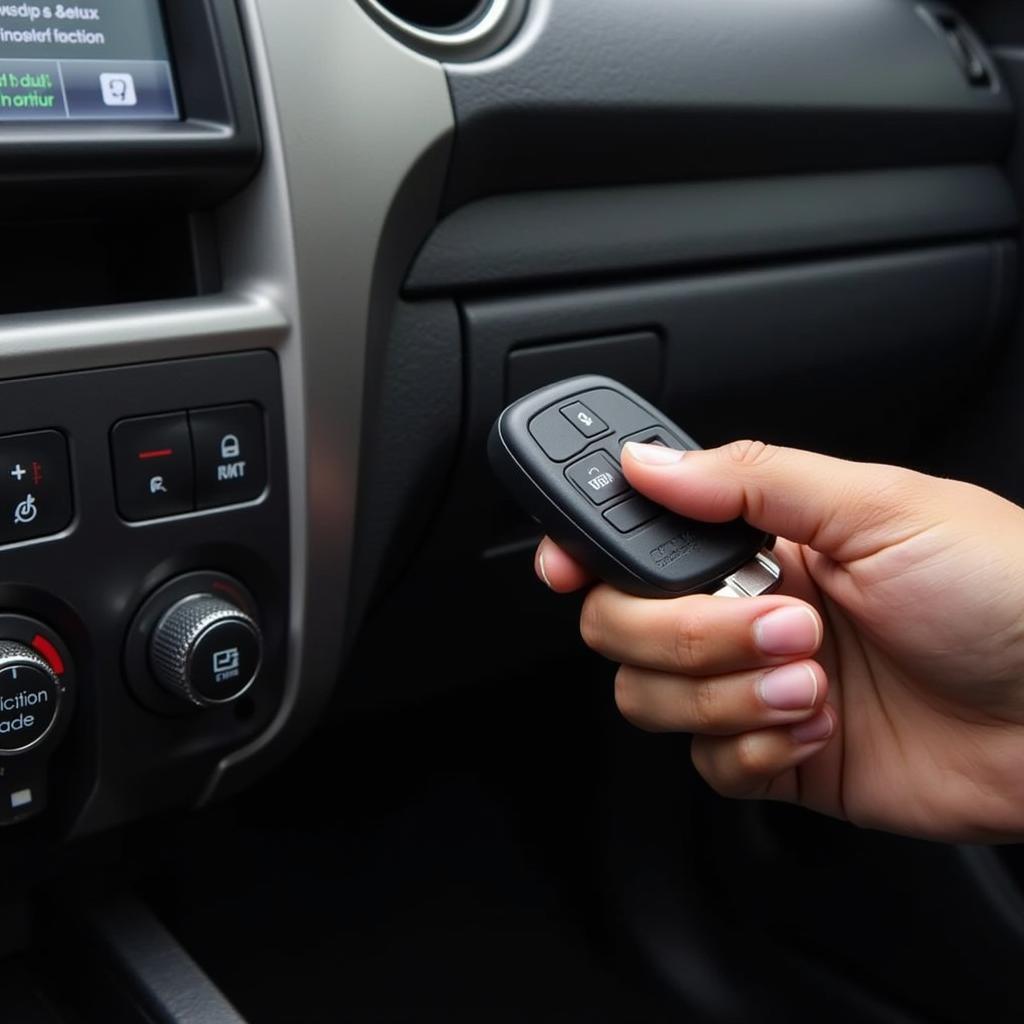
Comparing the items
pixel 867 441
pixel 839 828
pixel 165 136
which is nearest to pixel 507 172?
pixel 165 136

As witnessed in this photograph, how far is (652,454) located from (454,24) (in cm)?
31

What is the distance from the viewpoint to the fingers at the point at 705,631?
583mm

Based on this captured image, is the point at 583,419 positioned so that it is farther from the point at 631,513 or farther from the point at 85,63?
the point at 85,63

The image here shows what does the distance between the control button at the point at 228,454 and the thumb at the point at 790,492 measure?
0.18 meters

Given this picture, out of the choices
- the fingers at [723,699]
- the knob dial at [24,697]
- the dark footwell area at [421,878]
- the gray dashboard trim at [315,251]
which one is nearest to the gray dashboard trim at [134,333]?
the gray dashboard trim at [315,251]

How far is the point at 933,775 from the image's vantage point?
0.73 meters

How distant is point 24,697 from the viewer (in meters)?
0.59

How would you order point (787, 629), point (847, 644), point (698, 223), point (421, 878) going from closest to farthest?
1. point (787, 629)
2. point (847, 644)
3. point (698, 223)
4. point (421, 878)

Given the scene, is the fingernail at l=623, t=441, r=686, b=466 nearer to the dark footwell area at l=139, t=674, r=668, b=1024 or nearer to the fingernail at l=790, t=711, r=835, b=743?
the fingernail at l=790, t=711, r=835, b=743

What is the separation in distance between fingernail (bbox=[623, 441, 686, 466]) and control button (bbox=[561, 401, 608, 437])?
19 mm

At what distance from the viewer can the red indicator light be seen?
1.99 feet

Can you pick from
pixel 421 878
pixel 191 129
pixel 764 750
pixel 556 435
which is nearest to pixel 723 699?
pixel 764 750

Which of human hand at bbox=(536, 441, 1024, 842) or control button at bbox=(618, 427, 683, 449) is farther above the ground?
control button at bbox=(618, 427, 683, 449)

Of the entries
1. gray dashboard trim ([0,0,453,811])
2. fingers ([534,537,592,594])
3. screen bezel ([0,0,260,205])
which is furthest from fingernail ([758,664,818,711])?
screen bezel ([0,0,260,205])
